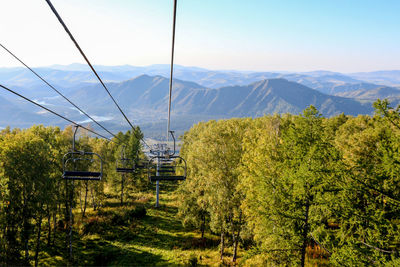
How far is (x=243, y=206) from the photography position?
19969 mm

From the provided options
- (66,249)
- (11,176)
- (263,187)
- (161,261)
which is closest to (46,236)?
(66,249)

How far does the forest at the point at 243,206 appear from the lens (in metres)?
10.4

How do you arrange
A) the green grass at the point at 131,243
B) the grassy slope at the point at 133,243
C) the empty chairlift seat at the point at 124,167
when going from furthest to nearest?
the green grass at the point at 131,243 < the grassy slope at the point at 133,243 < the empty chairlift seat at the point at 124,167

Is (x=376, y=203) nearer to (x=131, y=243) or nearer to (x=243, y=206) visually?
(x=243, y=206)

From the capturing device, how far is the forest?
1036cm

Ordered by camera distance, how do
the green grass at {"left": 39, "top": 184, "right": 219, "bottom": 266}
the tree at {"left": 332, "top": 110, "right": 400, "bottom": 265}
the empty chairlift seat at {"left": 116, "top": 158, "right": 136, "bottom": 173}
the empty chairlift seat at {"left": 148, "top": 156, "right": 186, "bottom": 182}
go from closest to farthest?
the tree at {"left": 332, "top": 110, "right": 400, "bottom": 265} → the empty chairlift seat at {"left": 148, "top": 156, "right": 186, "bottom": 182} → the empty chairlift seat at {"left": 116, "top": 158, "right": 136, "bottom": 173} → the green grass at {"left": 39, "top": 184, "right": 219, "bottom": 266}

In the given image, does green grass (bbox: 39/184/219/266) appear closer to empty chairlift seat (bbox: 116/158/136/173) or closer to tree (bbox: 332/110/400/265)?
empty chairlift seat (bbox: 116/158/136/173)

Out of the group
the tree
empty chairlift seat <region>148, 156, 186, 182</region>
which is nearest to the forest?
the tree

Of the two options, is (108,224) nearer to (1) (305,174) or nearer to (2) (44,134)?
(2) (44,134)

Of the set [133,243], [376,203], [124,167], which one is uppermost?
[376,203]

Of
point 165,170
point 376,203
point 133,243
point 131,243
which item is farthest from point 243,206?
point 131,243

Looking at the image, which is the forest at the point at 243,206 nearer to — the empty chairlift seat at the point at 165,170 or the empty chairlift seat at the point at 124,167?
the empty chairlift seat at the point at 124,167

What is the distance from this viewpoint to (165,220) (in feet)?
130

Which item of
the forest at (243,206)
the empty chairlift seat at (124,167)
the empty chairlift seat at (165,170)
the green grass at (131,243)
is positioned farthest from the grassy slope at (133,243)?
the empty chairlift seat at (165,170)
